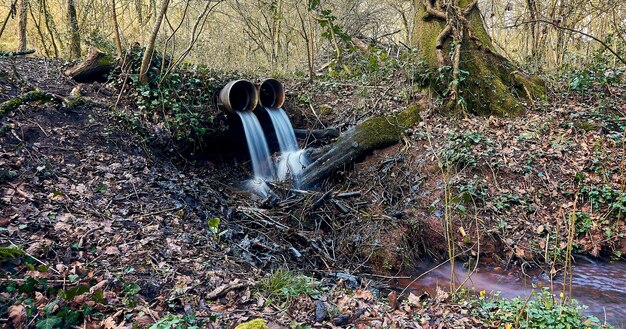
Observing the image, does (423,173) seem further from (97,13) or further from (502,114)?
(97,13)

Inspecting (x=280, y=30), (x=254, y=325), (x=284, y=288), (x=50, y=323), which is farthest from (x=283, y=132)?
(x=280, y=30)

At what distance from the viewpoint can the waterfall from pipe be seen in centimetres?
740

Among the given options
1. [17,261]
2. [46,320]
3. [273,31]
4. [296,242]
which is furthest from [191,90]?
[273,31]

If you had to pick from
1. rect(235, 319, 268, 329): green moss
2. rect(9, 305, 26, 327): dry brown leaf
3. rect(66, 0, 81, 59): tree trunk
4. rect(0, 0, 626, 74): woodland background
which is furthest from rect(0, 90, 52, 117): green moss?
rect(66, 0, 81, 59): tree trunk

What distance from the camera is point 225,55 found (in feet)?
45.2

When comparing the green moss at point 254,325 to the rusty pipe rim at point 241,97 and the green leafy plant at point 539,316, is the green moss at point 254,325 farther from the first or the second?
the rusty pipe rim at point 241,97

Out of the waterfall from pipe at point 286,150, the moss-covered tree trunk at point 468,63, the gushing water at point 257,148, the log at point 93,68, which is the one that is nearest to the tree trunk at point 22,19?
the log at point 93,68

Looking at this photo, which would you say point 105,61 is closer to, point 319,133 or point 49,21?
point 319,133

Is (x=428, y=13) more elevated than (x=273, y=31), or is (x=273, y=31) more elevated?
(x=273, y=31)

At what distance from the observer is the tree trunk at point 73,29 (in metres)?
9.96

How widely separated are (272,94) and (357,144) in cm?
252

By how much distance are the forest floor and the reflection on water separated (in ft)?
0.97

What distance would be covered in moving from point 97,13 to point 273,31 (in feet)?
19.3

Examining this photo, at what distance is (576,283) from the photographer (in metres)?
4.71
